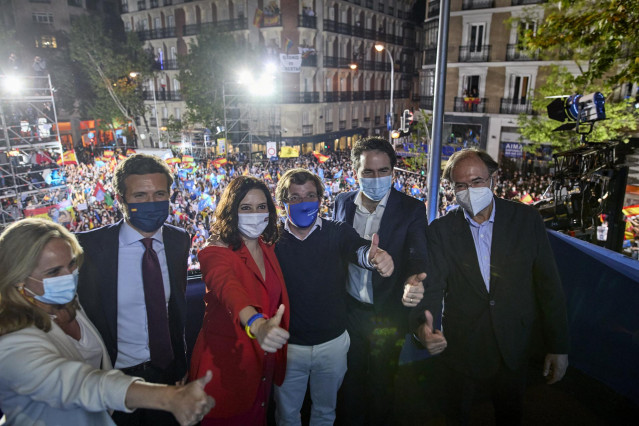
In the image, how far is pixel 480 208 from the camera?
2.69 m

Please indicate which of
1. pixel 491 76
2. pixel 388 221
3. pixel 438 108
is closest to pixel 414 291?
pixel 388 221

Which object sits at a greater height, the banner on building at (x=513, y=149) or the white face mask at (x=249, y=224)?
the white face mask at (x=249, y=224)

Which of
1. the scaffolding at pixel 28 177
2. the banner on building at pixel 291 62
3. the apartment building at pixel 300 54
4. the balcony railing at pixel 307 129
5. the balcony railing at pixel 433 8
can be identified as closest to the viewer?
the scaffolding at pixel 28 177

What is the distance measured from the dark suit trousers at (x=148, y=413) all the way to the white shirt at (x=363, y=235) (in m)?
1.42

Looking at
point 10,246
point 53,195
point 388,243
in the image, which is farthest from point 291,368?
point 53,195

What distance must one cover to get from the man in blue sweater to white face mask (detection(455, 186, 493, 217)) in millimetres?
759

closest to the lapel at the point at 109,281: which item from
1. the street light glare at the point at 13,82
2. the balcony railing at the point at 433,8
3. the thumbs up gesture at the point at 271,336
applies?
the thumbs up gesture at the point at 271,336

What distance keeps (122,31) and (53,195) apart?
3163 cm

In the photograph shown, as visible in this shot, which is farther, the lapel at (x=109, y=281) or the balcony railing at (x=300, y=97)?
the balcony railing at (x=300, y=97)

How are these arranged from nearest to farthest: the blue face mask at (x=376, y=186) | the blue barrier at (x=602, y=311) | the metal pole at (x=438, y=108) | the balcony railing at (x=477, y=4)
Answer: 1. the blue face mask at (x=376, y=186)
2. the blue barrier at (x=602, y=311)
3. the metal pole at (x=438, y=108)
4. the balcony railing at (x=477, y=4)

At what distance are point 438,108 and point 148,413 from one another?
4485 millimetres

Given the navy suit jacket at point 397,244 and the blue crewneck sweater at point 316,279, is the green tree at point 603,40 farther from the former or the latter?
the blue crewneck sweater at point 316,279

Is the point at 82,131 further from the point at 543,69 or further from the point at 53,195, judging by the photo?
the point at 543,69

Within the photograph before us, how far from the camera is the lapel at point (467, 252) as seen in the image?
2572 millimetres
